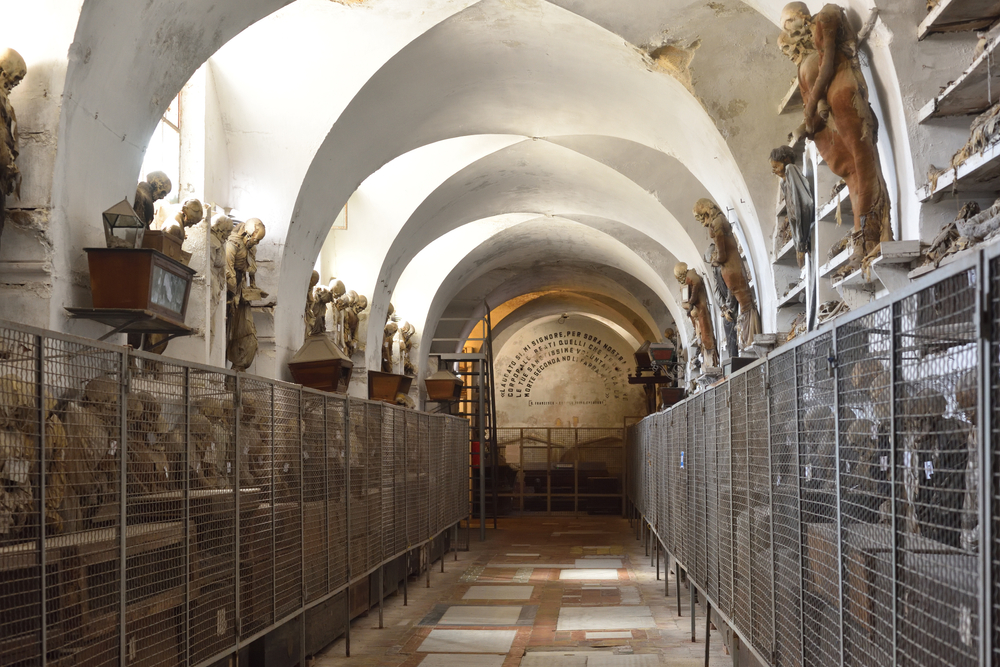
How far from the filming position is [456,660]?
288 inches

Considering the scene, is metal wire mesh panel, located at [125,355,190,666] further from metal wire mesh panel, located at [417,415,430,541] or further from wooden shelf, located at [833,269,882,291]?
metal wire mesh panel, located at [417,415,430,541]

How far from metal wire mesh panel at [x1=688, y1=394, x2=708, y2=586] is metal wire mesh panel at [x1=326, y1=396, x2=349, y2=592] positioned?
8.93 feet

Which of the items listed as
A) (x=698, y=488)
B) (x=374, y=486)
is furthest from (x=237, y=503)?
→ (x=374, y=486)

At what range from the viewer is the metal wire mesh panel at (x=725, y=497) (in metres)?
5.67

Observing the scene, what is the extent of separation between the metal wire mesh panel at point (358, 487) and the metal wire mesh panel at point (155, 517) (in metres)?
3.47

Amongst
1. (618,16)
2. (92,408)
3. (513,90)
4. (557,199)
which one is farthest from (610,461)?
(92,408)

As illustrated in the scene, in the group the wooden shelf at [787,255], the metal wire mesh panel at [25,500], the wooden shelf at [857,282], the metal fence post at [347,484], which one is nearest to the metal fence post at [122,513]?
the metal wire mesh panel at [25,500]

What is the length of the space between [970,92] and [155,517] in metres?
4.86

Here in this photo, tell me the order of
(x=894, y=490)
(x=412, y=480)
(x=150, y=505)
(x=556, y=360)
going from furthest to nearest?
(x=556, y=360) → (x=412, y=480) → (x=150, y=505) → (x=894, y=490)

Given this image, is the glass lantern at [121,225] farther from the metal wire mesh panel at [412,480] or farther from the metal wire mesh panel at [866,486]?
the metal wire mesh panel at [866,486]

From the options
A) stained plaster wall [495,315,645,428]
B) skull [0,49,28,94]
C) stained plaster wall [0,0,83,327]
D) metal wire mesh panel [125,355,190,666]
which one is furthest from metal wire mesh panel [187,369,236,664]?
stained plaster wall [495,315,645,428]

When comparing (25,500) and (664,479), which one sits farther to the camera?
(664,479)

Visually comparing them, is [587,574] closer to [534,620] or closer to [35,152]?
[534,620]

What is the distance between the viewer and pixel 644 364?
24438 mm
